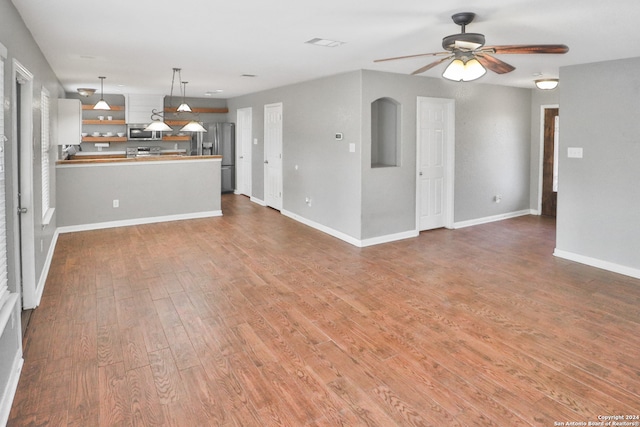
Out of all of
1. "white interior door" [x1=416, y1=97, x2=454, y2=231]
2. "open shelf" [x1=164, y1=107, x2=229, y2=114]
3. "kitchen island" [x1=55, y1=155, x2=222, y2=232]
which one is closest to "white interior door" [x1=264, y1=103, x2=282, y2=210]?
"kitchen island" [x1=55, y1=155, x2=222, y2=232]

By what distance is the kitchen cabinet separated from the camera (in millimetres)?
6250

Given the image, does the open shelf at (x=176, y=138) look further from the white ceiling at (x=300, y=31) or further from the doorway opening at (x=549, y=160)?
the doorway opening at (x=549, y=160)

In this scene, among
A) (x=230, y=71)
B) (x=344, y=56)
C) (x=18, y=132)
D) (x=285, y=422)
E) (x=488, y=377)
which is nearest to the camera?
(x=285, y=422)

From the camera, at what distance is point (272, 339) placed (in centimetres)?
314

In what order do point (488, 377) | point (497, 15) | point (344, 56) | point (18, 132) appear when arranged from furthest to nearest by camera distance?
point (344, 56) → point (18, 132) → point (497, 15) → point (488, 377)

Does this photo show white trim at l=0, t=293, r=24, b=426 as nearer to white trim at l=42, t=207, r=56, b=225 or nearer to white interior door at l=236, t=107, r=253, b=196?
white trim at l=42, t=207, r=56, b=225

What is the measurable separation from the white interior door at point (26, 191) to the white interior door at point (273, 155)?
183 inches

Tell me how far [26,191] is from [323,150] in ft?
13.1

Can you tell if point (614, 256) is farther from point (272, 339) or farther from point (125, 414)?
point (125, 414)

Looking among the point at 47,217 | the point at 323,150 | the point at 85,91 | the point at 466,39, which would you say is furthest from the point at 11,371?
the point at 85,91

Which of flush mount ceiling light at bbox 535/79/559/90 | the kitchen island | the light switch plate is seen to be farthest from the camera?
the kitchen island

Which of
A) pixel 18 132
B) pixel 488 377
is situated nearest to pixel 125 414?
pixel 488 377

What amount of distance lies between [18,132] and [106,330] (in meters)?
1.89

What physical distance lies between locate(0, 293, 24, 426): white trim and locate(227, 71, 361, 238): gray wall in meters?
4.03
